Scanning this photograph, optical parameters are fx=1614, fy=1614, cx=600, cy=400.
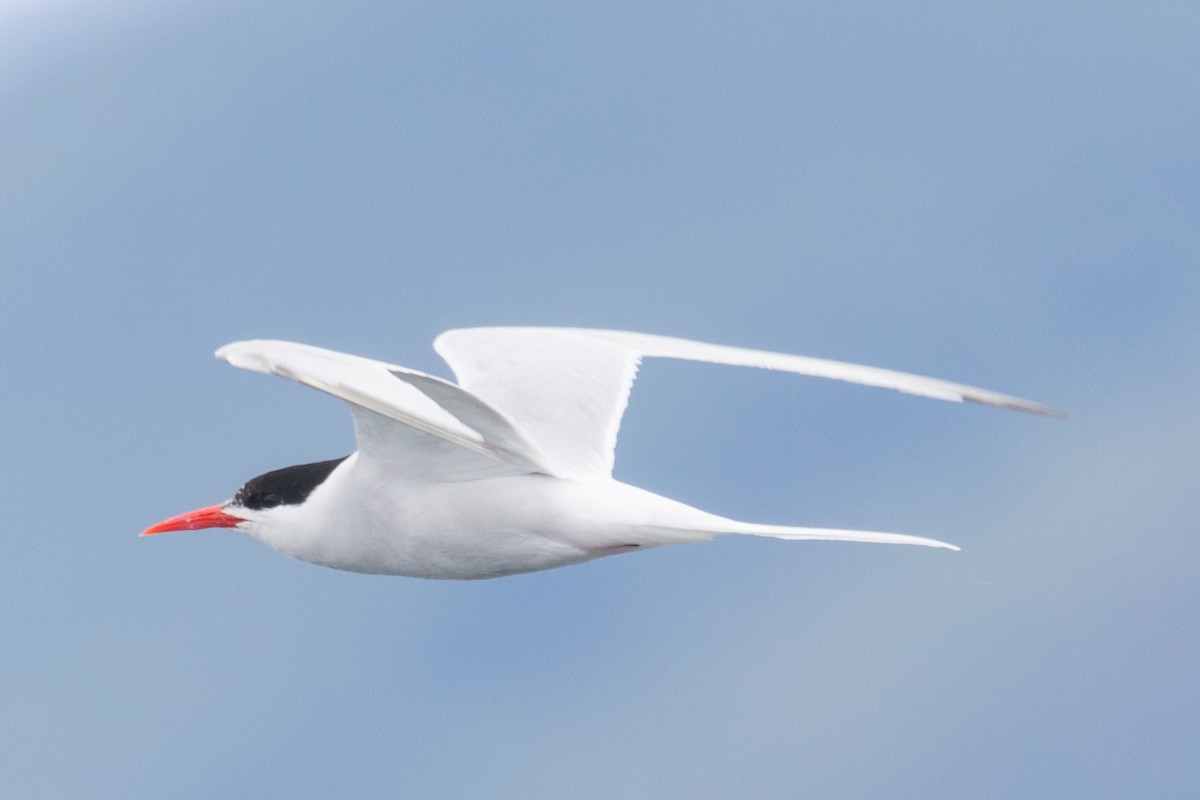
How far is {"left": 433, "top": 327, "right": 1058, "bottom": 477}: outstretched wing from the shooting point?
5.00 metres

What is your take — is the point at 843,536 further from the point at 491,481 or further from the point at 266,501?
the point at 266,501

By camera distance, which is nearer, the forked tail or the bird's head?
the forked tail

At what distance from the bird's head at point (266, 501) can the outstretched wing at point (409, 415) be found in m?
0.39

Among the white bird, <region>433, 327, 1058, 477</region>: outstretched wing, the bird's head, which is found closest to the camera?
the white bird

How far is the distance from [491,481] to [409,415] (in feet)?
3.28

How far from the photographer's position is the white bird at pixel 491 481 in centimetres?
423

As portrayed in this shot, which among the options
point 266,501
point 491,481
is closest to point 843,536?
point 491,481

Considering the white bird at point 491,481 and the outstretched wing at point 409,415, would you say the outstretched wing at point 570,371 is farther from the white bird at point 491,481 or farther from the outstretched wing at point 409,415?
the outstretched wing at point 409,415

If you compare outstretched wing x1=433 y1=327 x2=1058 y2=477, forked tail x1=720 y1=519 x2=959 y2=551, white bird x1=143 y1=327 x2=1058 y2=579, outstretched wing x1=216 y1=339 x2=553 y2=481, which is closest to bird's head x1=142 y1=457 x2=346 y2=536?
white bird x1=143 y1=327 x2=1058 y2=579

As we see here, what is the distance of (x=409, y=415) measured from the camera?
12.5ft

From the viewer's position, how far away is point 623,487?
4840 mm

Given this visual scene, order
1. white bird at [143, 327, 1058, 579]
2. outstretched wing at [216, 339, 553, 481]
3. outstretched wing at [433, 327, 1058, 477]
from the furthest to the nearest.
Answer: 1. outstretched wing at [433, 327, 1058, 477]
2. white bird at [143, 327, 1058, 579]
3. outstretched wing at [216, 339, 553, 481]

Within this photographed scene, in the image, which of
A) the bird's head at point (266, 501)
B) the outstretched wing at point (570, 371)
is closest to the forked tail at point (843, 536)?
the outstretched wing at point (570, 371)

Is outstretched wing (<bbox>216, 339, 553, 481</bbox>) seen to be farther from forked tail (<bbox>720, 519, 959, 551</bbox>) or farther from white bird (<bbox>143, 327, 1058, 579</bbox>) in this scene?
forked tail (<bbox>720, 519, 959, 551</bbox>)
